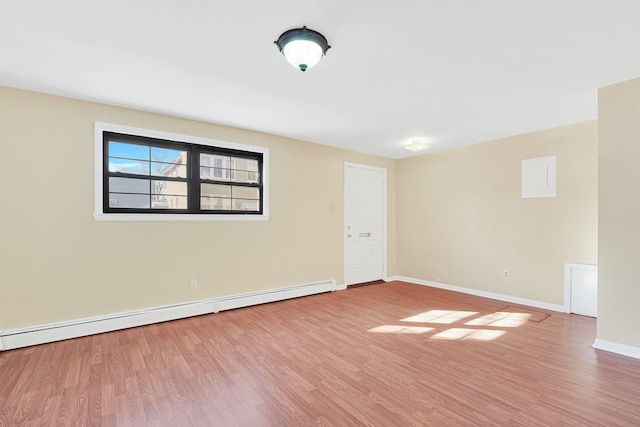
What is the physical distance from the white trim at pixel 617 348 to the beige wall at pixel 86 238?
3.61 m

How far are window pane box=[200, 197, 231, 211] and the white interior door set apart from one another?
2134 mm

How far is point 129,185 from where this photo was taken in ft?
11.0

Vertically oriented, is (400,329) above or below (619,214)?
below

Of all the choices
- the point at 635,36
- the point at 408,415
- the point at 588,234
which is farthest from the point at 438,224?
the point at 408,415

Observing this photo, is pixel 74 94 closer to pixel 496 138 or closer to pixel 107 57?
Answer: pixel 107 57

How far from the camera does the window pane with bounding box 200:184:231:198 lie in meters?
3.87

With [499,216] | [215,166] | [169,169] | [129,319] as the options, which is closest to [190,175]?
[169,169]

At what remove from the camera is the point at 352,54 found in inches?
87.7

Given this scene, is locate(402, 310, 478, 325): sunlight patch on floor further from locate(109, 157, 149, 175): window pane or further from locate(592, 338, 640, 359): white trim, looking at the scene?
locate(109, 157, 149, 175): window pane

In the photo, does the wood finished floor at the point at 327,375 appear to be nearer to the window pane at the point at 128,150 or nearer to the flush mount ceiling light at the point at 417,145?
the window pane at the point at 128,150

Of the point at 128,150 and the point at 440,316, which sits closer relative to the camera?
the point at 128,150

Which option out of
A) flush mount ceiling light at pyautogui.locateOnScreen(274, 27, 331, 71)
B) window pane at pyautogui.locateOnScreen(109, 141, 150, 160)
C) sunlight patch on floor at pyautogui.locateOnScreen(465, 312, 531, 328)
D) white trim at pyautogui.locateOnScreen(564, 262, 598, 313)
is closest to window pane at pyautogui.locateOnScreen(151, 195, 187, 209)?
window pane at pyautogui.locateOnScreen(109, 141, 150, 160)

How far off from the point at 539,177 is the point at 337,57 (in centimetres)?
355

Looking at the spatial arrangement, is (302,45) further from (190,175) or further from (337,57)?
(190,175)
